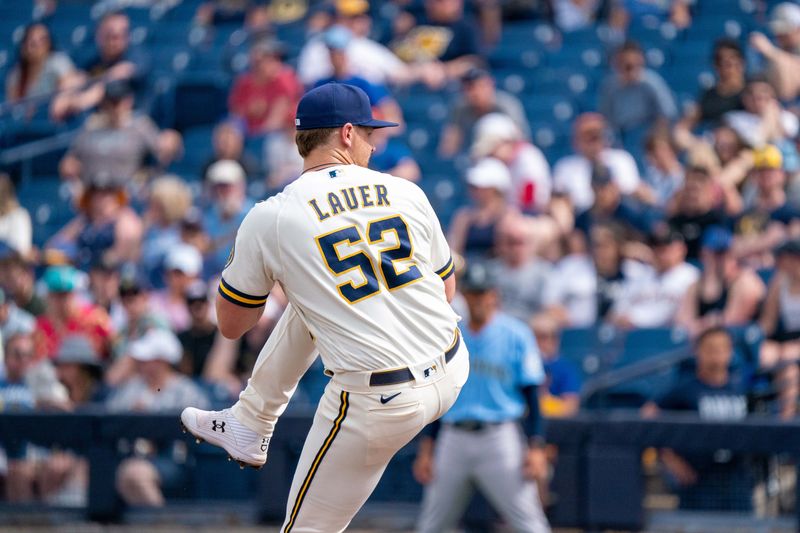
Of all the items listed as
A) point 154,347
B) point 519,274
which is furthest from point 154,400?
point 519,274

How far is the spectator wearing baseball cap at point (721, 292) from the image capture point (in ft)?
30.1

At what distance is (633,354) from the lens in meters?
9.54

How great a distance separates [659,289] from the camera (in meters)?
9.62

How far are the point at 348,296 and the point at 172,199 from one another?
6.58 metres

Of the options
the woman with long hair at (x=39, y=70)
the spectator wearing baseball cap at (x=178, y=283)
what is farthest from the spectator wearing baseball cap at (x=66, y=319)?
the woman with long hair at (x=39, y=70)

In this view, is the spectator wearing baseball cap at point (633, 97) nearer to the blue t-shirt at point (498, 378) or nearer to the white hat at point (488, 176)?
the white hat at point (488, 176)

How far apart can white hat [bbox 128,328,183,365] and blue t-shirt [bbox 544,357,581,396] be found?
2.40 metres

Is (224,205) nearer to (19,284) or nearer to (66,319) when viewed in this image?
(66,319)

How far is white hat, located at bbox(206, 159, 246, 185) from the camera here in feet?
35.1

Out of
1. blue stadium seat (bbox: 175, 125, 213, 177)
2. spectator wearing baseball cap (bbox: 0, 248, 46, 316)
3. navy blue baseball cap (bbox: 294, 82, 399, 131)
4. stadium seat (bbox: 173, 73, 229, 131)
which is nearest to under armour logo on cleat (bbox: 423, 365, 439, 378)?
navy blue baseball cap (bbox: 294, 82, 399, 131)

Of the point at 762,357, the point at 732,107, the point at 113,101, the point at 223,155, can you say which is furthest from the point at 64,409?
the point at 732,107

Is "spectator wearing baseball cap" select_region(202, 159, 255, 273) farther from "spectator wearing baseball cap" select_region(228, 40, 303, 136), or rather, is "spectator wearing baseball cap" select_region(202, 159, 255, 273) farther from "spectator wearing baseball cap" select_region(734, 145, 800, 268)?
"spectator wearing baseball cap" select_region(734, 145, 800, 268)

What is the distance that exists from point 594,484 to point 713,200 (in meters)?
2.29

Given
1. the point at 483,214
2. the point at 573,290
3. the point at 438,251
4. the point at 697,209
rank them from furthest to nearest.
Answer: the point at 483,214, the point at 697,209, the point at 573,290, the point at 438,251
